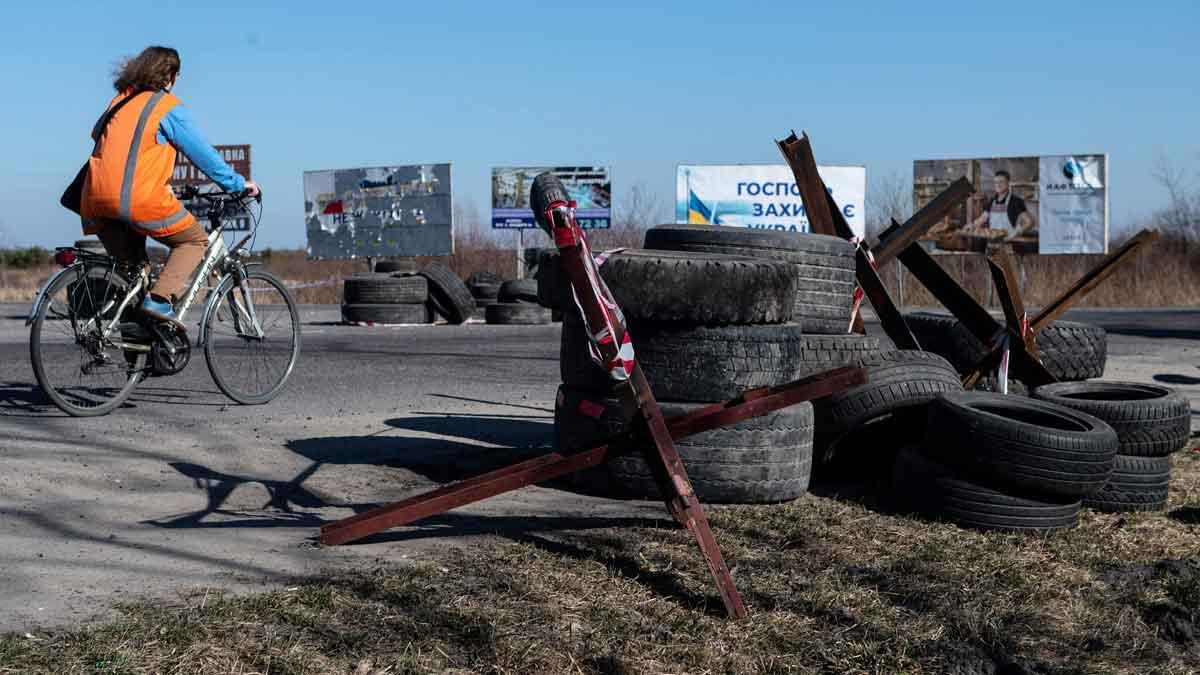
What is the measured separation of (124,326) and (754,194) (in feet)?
98.4

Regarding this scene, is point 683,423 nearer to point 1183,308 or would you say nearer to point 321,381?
point 321,381

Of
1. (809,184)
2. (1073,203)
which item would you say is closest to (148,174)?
(809,184)

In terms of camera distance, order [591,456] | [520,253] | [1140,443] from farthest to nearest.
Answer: [520,253] → [1140,443] → [591,456]

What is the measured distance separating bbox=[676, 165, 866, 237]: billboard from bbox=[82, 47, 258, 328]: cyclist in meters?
28.8

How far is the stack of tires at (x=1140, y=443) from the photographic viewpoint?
253 inches

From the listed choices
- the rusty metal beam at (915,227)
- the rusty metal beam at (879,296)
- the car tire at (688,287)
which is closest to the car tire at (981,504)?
the car tire at (688,287)

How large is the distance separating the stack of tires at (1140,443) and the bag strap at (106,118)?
18.1 feet

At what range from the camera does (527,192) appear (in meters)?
37.1

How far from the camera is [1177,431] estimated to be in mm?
6730

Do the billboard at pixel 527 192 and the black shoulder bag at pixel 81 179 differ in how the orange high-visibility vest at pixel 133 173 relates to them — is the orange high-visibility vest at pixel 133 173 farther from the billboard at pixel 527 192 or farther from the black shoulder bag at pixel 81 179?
the billboard at pixel 527 192

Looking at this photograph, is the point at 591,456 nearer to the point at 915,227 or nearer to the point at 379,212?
the point at 915,227

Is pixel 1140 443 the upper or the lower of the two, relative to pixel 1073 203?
lower

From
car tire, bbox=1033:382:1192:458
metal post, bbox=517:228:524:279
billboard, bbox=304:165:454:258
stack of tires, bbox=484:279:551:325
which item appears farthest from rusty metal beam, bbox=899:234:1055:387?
billboard, bbox=304:165:454:258

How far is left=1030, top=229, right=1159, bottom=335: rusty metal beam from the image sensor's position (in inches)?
346
